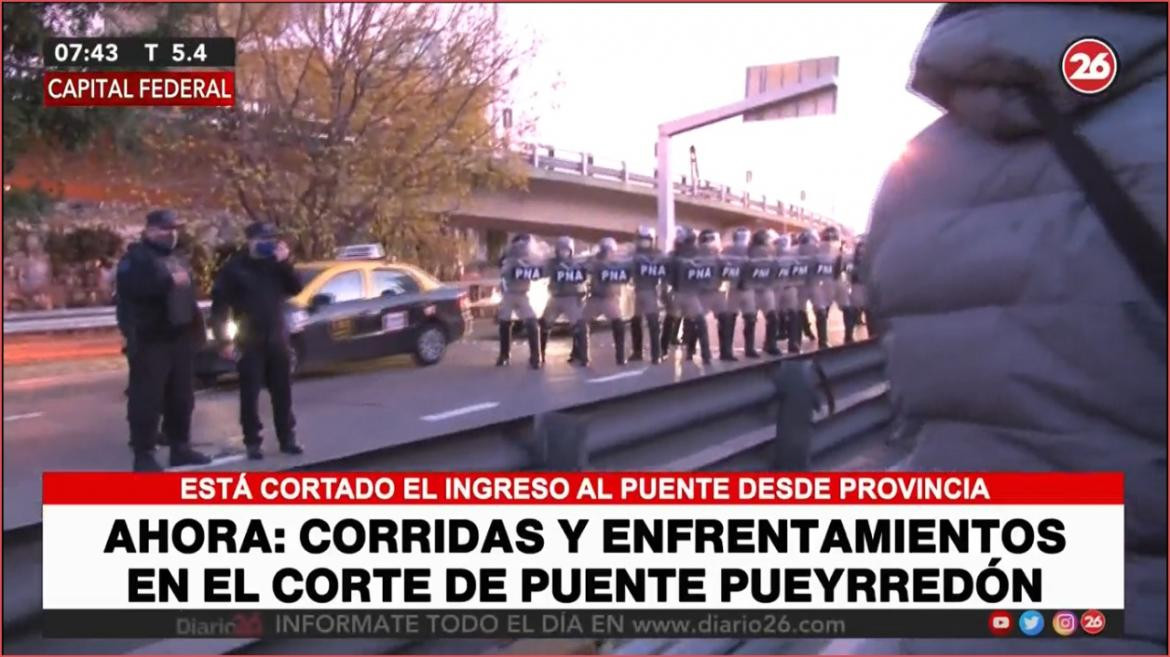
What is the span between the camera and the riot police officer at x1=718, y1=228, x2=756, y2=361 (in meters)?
4.93

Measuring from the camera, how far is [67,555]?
2.02 meters

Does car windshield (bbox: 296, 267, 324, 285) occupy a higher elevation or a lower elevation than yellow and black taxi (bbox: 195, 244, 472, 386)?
higher

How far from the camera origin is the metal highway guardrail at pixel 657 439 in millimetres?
1912

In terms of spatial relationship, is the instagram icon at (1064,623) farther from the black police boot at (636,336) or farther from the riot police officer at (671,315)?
the black police boot at (636,336)

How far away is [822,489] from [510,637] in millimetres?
672

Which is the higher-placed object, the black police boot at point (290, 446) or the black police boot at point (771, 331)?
the black police boot at point (771, 331)

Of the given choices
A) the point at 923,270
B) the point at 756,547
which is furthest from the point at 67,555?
the point at 923,270

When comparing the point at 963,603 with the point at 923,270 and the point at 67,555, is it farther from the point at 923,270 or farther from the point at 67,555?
the point at 67,555

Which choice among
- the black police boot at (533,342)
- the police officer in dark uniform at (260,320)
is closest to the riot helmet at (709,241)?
the black police boot at (533,342)

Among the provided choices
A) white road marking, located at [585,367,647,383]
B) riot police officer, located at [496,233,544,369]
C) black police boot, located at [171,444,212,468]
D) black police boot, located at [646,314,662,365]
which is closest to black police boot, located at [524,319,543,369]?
riot police officer, located at [496,233,544,369]

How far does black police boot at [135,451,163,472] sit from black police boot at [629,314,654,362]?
8.05 ft

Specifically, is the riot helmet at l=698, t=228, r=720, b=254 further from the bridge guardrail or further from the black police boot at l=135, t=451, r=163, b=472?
the black police boot at l=135, t=451, r=163, b=472

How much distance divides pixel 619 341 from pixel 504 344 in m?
1.59

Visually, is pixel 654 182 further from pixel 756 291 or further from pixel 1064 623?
pixel 756 291
